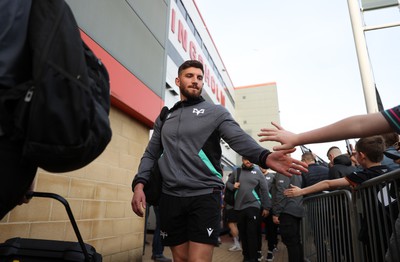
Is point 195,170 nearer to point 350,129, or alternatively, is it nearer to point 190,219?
point 190,219

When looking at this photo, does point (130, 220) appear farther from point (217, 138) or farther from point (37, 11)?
point (37, 11)

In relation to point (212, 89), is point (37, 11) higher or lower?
lower

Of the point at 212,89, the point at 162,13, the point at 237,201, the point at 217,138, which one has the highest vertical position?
the point at 212,89

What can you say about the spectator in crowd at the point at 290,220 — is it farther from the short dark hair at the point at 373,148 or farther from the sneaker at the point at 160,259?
the short dark hair at the point at 373,148

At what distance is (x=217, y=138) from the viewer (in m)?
2.36

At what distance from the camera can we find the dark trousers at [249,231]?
16.8 feet

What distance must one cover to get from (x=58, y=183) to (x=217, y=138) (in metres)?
2.20

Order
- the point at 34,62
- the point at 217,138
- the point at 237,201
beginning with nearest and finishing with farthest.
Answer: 1. the point at 34,62
2. the point at 217,138
3. the point at 237,201

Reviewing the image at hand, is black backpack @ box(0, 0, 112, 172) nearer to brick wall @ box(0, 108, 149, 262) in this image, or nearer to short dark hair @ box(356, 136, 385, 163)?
brick wall @ box(0, 108, 149, 262)

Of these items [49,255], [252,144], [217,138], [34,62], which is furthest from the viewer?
[217,138]

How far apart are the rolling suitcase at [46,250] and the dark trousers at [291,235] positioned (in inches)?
146

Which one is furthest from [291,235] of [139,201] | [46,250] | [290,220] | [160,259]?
[46,250]

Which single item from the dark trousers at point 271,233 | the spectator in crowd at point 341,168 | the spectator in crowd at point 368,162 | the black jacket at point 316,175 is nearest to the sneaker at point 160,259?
the dark trousers at point 271,233

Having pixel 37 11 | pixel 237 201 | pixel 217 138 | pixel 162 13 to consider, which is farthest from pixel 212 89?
pixel 37 11
